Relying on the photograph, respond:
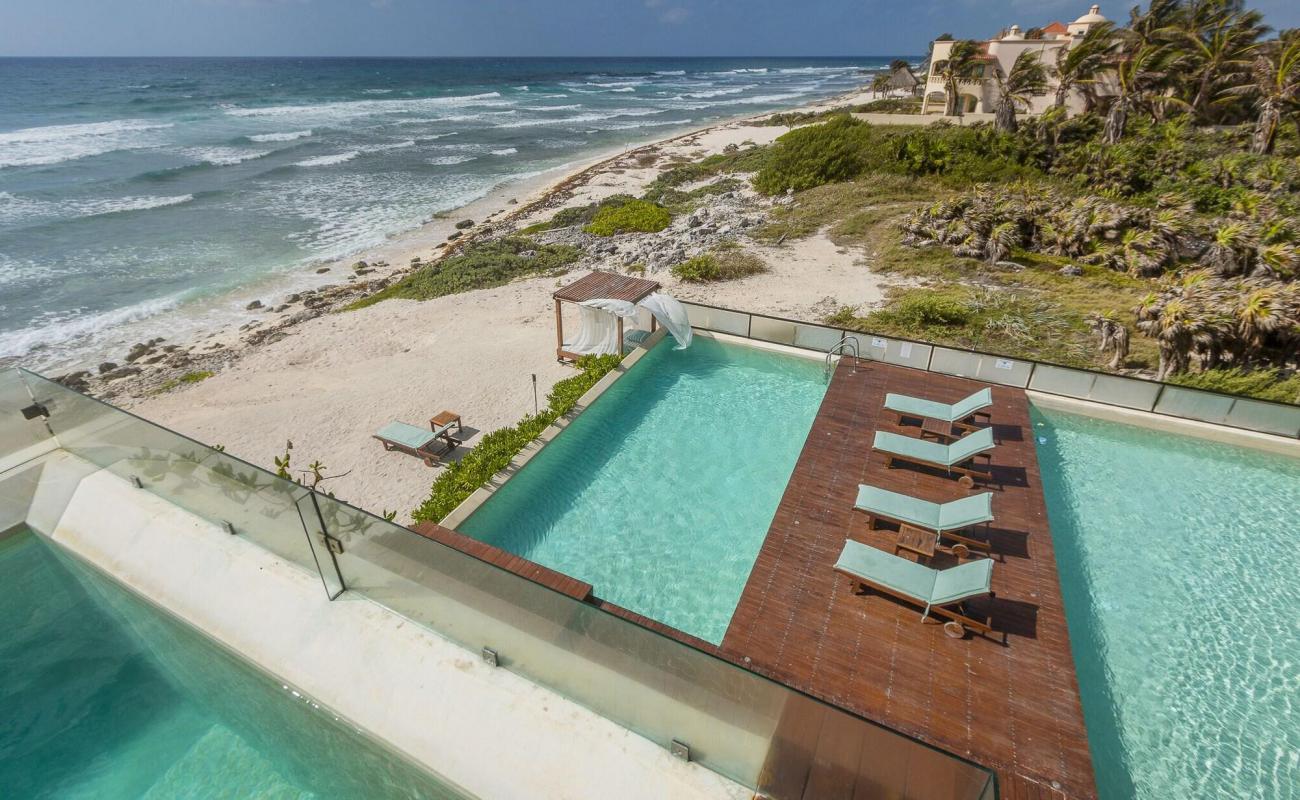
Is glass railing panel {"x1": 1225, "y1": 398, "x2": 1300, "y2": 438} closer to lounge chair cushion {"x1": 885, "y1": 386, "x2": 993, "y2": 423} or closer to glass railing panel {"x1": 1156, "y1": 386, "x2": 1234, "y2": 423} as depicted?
glass railing panel {"x1": 1156, "y1": 386, "x2": 1234, "y2": 423}

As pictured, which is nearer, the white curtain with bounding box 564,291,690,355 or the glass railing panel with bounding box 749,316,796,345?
the white curtain with bounding box 564,291,690,355

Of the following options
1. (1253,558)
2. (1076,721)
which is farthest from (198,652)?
(1253,558)

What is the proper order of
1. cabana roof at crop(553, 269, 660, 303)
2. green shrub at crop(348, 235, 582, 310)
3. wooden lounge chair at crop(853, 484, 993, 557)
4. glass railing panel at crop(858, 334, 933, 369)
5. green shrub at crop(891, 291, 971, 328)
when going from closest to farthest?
wooden lounge chair at crop(853, 484, 993, 557) < glass railing panel at crop(858, 334, 933, 369) < cabana roof at crop(553, 269, 660, 303) < green shrub at crop(891, 291, 971, 328) < green shrub at crop(348, 235, 582, 310)

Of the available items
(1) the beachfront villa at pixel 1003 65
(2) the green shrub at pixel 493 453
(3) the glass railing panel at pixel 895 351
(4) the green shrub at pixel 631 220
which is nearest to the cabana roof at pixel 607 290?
(2) the green shrub at pixel 493 453

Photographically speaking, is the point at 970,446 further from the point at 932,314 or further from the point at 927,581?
the point at 932,314

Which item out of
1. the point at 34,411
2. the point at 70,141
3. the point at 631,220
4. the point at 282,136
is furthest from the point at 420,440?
the point at 70,141

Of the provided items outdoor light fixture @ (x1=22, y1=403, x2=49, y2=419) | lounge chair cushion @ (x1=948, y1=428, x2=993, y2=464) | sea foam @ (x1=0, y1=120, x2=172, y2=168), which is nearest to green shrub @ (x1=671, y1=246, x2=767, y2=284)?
lounge chair cushion @ (x1=948, y1=428, x2=993, y2=464)

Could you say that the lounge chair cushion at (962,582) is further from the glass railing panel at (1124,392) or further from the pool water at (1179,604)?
the glass railing panel at (1124,392)
